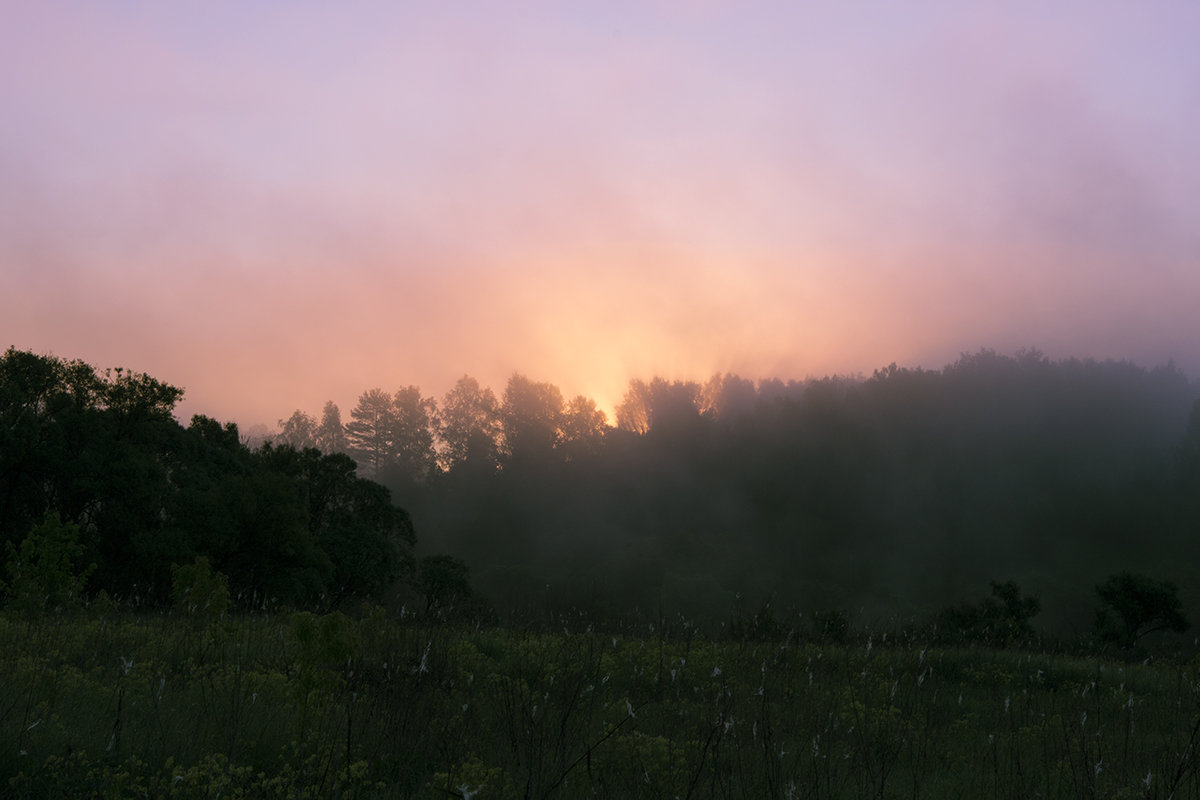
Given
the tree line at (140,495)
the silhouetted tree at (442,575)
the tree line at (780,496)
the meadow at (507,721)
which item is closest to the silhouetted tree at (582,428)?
the tree line at (780,496)

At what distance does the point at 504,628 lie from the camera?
41.4 feet

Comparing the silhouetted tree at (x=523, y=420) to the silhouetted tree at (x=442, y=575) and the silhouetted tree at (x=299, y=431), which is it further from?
the silhouetted tree at (x=442, y=575)

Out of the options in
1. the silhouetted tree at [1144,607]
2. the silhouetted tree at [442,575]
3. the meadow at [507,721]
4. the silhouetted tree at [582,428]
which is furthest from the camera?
the silhouetted tree at [582,428]

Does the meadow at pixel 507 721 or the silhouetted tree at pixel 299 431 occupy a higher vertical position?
the silhouetted tree at pixel 299 431

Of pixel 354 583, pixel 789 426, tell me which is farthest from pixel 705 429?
pixel 354 583

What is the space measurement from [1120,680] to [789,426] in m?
97.2

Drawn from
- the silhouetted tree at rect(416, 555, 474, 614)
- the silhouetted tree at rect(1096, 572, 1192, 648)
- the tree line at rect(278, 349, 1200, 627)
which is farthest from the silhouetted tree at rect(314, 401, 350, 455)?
the silhouetted tree at rect(1096, 572, 1192, 648)

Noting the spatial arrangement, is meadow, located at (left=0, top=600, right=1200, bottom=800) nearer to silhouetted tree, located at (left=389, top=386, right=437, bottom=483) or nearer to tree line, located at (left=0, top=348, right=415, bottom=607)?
tree line, located at (left=0, top=348, right=415, bottom=607)

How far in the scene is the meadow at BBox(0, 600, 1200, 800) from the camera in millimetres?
4828

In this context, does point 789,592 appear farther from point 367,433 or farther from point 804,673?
point 804,673

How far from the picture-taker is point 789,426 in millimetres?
107375

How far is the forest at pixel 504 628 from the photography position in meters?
5.42

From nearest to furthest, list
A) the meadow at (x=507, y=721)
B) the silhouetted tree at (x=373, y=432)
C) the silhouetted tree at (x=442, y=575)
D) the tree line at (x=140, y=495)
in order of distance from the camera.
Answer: the meadow at (x=507, y=721) < the tree line at (x=140, y=495) < the silhouetted tree at (x=442, y=575) < the silhouetted tree at (x=373, y=432)

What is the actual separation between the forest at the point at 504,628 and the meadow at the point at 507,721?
48 millimetres
